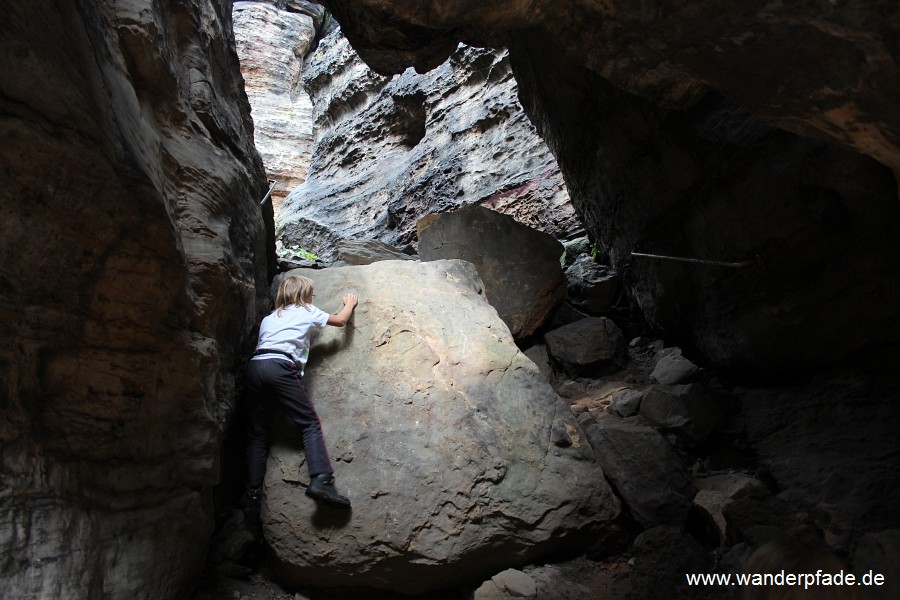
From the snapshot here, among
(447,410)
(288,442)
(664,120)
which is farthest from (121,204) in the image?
(664,120)

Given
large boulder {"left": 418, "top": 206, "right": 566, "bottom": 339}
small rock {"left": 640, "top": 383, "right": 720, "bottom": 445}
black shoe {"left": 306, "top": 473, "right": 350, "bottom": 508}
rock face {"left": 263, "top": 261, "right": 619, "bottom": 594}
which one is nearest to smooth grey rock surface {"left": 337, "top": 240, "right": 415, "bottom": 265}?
large boulder {"left": 418, "top": 206, "right": 566, "bottom": 339}

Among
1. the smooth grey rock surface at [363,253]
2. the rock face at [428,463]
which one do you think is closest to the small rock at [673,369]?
the rock face at [428,463]

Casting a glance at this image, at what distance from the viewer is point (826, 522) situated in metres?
3.10

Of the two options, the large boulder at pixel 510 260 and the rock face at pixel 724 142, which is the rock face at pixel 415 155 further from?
the rock face at pixel 724 142

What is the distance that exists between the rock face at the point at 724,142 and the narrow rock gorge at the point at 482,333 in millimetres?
18

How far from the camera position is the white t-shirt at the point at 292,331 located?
373 cm

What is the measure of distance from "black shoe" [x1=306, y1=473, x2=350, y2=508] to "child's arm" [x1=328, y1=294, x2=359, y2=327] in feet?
3.93

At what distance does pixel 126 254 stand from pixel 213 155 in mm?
1643

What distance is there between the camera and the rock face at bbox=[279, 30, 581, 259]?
945 cm

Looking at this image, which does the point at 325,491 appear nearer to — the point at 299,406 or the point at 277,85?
the point at 299,406

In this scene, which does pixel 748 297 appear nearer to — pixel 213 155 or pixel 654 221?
pixel 654 221

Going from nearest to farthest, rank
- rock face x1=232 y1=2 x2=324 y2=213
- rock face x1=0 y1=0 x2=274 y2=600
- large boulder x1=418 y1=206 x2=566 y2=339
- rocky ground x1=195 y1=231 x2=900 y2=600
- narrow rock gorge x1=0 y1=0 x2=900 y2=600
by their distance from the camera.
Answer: rock face x1=0 y1=0 x2=274 y2=600 < narrow rock gorge x1=0 y1=0 x2=900 y2=600 < rocky ground x1=195 y1=231 x2=900 y2=600 < large boulder x1=418 y1=206 x2=566 y2=339 < rock face x1=232 y1=2 x2=324 y2=213

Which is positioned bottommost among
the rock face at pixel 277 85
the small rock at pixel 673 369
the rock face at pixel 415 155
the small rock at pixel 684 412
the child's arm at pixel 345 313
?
the small rock at pixel 684 412

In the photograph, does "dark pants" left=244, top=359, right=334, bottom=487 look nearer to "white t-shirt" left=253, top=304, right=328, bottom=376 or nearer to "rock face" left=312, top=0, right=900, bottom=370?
"white t-shirt" left=253, top=304, right=328, bottom=376
